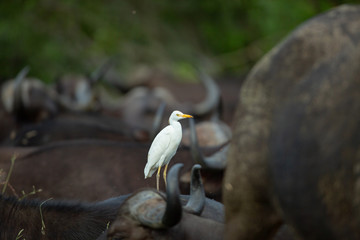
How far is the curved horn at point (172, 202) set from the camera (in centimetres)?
270

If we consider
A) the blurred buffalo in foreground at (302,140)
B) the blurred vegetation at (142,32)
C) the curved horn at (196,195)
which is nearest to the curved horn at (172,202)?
the blurred buffalo in foreground at (302,140)

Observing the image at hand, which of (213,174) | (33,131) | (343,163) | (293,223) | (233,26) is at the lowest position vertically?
(233,26)

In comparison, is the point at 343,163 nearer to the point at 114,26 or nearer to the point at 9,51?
the point at 9,51

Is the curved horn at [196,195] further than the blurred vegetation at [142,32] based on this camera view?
No

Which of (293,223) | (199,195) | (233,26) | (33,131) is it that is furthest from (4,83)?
(233,26)

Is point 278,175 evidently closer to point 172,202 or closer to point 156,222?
point 172,202

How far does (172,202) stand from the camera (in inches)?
107

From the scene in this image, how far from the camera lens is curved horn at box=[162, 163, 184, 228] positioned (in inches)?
106

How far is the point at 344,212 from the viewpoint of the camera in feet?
7.47

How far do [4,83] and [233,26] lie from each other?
11.4 m

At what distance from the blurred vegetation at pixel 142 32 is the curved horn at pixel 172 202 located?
31.4ft

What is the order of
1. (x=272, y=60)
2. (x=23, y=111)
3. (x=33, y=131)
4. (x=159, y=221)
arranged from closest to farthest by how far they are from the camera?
1. (x=272, y=60)
2. (x=159, y=221)
3. (x=33, y=131)
4. (x=23, y=111)

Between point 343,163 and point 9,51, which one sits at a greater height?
point 343,163

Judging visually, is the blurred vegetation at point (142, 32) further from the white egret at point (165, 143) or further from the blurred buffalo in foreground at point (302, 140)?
the blurred buffalo in foreground at point (302, 140)
